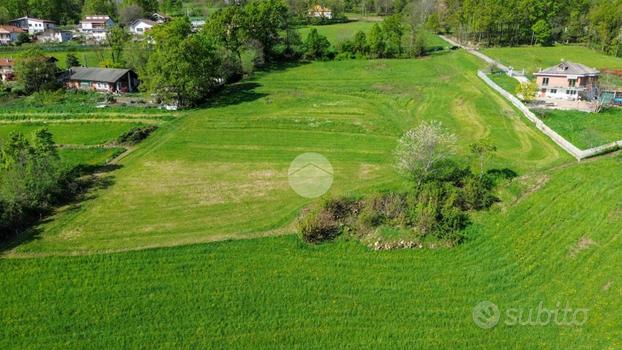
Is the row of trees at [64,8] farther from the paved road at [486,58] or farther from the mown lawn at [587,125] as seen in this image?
the mown lawn at [587,125]

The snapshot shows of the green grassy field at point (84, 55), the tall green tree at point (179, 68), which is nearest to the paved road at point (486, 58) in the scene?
the tall green tree at point (179, 68)

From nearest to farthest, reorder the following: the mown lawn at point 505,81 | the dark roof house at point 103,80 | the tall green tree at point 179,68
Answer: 1. the tall green tree at point 179,68
2. the mown lawn at point 505,81
3. the dark roof house at point 103,80

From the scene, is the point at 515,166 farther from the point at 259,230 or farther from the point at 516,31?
the point at 516,31

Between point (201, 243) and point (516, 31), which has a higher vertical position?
point (516, 31)

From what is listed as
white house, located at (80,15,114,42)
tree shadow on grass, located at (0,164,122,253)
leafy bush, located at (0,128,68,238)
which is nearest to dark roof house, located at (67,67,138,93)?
tree shadow on grass, located at (0,164,122,253)

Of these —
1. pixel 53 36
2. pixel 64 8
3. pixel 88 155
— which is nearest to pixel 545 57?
pixel 88 155

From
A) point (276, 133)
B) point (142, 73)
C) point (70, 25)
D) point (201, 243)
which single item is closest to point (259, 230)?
point (201, 243)
